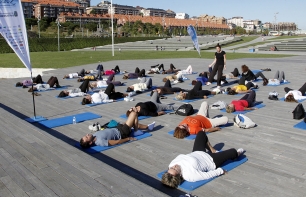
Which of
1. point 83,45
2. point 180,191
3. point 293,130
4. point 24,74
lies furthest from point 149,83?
point 83,45

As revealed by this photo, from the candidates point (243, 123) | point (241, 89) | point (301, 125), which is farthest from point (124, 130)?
point (241, 89)

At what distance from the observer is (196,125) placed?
738 centimetres

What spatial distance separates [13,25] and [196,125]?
5.13 metres

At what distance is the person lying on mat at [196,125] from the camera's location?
7133 millimetres

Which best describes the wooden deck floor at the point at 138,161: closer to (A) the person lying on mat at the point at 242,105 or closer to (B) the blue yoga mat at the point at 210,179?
(B) the blue yoga mat at the point at 210,179

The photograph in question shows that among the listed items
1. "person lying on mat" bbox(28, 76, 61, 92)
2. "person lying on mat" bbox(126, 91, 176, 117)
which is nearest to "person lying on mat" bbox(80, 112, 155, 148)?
"person lying on mat" bbox(126, 91, 176, 117)

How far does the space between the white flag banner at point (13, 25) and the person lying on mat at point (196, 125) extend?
4.46 metres

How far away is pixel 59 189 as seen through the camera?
4297 millimetres

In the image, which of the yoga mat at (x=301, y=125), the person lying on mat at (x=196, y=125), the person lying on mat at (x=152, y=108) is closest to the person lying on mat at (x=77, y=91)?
the person lying on mat at (x=152, y=108)

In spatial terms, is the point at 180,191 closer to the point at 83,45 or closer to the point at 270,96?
the point at 270,96

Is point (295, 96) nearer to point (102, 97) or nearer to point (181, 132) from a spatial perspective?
point (181, 132)

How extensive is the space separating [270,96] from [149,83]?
5004mm

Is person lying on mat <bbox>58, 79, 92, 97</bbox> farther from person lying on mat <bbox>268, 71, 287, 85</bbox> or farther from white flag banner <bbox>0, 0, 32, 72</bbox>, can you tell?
person lying on mat <bbox>268, 71, 287, 85</bbox>

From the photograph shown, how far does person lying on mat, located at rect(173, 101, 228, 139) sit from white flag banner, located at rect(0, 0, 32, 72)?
446 centimetres
